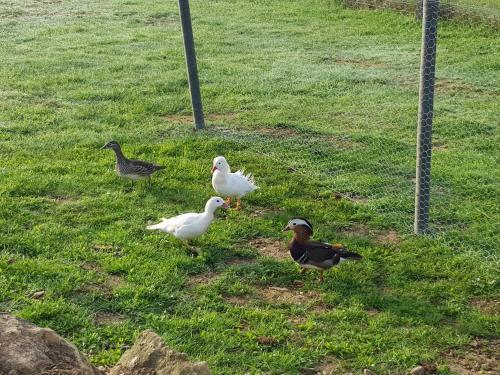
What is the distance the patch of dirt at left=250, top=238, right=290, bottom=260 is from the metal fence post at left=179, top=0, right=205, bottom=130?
11.4ft

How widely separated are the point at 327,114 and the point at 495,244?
4.21 meters

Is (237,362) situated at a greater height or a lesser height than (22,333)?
lesser

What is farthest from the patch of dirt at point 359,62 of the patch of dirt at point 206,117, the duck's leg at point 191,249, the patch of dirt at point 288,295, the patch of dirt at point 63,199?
the patch of dirt at point 288,295

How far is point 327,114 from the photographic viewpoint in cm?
1045

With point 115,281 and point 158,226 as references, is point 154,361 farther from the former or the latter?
point 158,226

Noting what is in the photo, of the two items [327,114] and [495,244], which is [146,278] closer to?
[495,244]

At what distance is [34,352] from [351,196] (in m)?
4.46

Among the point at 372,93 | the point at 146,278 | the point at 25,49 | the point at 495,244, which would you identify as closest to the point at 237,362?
the point at 146,278

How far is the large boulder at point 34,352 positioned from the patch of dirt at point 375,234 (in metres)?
3.33

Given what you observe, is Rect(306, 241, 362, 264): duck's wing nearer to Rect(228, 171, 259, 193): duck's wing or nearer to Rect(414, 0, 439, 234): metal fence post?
Rect(414, 0, 439, 234): metal fence post

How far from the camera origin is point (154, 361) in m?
4.20

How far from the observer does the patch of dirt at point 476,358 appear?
16.3ft

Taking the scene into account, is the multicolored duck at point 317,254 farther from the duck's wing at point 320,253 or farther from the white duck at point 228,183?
the white duck at point 228,183

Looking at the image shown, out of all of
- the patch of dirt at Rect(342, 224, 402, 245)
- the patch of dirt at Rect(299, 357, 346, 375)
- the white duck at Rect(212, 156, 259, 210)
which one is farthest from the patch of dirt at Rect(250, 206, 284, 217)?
the patch of dirt at Rect(299, 357, 346, 375)
